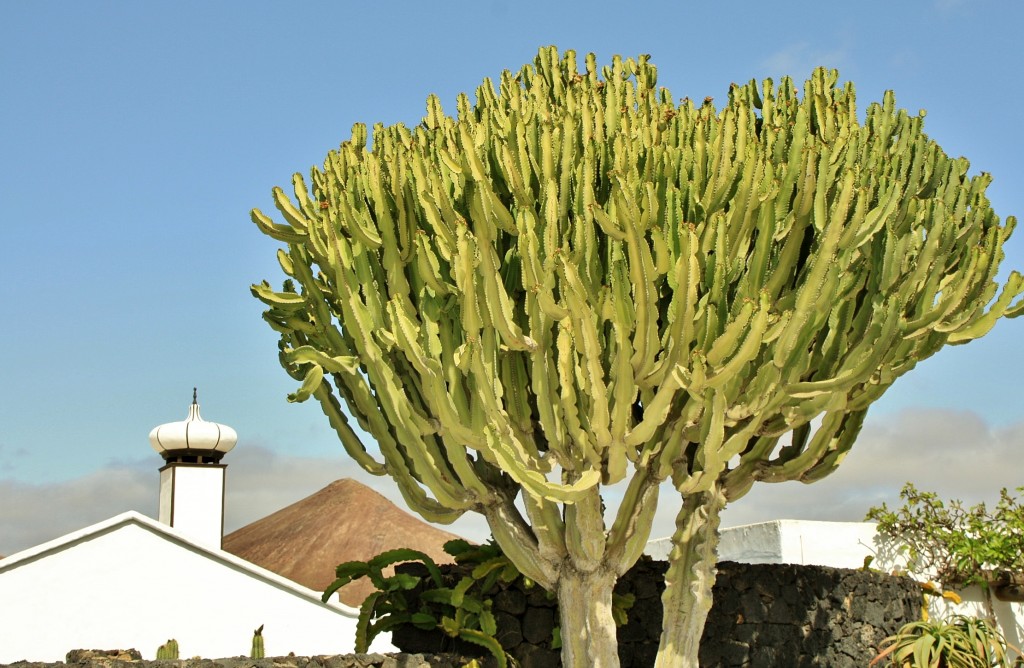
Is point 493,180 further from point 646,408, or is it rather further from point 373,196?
point 646,408

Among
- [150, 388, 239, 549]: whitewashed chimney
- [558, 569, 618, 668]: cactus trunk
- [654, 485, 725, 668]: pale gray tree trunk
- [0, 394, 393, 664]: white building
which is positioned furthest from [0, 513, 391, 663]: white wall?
[654, 485, 725, 668]: pale gray tree trunk

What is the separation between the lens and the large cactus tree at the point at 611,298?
801 cm

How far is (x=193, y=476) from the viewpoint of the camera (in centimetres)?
1961

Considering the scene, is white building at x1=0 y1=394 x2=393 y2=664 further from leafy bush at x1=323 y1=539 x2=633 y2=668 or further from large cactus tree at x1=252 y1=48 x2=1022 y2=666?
large cactus tree at x1=252 y1=48 x2=1022 y2=666

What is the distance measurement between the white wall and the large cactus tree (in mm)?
7611

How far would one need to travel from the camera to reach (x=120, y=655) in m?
12.0

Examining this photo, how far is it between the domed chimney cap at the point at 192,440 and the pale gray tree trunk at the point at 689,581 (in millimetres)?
12073

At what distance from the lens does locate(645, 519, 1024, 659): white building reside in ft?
44.0

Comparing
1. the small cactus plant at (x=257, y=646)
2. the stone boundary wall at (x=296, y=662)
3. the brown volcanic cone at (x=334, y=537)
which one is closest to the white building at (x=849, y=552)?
the stone boundary wall at (x=296, y=662)

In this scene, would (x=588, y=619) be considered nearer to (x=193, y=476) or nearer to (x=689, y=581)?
(x=689, y=581)

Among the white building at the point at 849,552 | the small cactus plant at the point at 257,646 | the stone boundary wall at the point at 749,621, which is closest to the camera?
the stone boundary wall at the point at 749,621

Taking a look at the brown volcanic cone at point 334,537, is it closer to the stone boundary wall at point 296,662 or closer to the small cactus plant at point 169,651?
the small cactus plant at point 169,651

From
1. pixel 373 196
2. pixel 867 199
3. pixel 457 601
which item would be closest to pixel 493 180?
pixel 373 196

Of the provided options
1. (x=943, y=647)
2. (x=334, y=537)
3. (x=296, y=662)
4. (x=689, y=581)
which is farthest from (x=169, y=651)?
(x=943, y=647)
